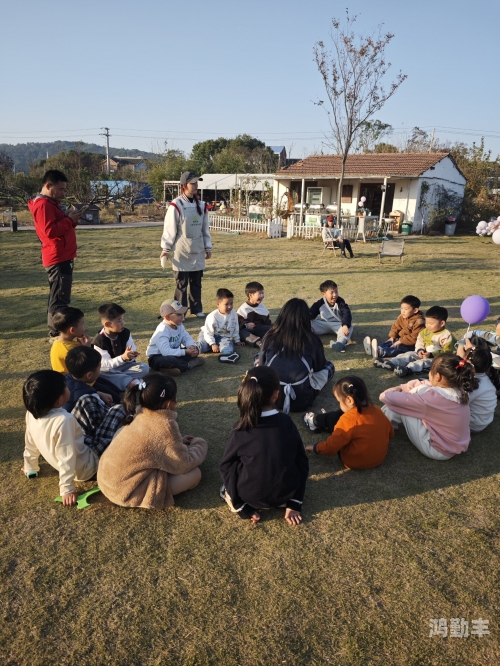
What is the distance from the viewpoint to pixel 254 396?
9.16 feet

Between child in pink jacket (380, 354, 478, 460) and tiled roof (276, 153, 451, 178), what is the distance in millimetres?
19757

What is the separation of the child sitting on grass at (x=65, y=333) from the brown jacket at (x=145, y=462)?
1429 mm

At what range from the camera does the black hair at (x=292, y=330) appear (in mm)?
4078

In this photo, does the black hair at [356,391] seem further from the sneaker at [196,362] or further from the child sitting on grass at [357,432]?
the sneaker at [196,362]

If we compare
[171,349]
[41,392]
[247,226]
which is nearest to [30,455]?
[41,392]

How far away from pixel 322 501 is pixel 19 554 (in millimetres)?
1842

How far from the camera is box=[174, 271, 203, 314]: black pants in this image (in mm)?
6902

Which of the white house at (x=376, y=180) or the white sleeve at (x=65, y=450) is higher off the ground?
the white house at (x=376, y=180)

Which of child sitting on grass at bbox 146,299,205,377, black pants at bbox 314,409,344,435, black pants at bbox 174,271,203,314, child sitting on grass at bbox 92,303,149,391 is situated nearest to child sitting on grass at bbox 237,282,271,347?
child sitting on grass at bbox 146,299,205,377

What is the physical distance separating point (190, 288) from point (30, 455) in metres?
4.24

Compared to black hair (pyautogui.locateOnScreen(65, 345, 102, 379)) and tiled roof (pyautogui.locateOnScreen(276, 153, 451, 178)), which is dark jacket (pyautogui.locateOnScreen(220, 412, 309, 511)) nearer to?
black hair (pyautogui.locateOnScreen(65, 345, 102, 379))

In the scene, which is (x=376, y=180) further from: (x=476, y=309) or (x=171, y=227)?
(x=476, y=309)

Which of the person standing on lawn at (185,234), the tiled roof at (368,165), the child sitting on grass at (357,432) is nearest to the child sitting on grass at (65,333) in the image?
the child sitting on grass at (357,432)

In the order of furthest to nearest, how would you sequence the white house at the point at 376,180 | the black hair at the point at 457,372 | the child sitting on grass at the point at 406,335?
the white house at the point at 376,180
the child sitting on grass at the point at 406,335
the black hair at the point at 457,372
